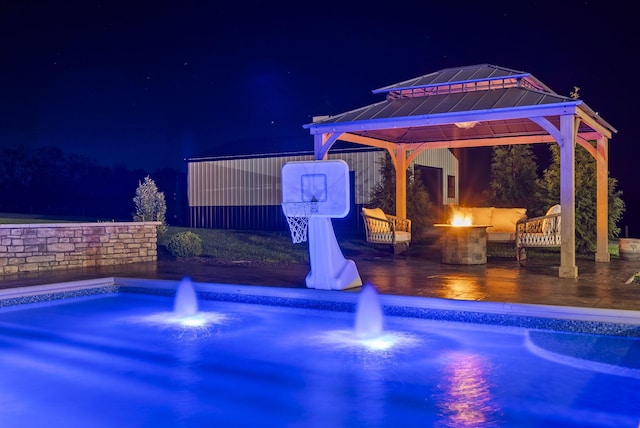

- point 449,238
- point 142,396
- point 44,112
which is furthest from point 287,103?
point 142,396

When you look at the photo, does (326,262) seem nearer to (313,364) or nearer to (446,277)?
(446,277)

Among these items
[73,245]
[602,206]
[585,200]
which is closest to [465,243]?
[602,206]

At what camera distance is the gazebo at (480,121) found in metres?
8.18

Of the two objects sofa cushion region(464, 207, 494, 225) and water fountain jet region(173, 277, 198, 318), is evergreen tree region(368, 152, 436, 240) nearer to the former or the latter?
sofa cushion region(464, 207, 494, 225)

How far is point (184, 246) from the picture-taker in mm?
12469

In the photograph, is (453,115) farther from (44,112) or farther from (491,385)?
(44,112)

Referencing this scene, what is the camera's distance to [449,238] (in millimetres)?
10336

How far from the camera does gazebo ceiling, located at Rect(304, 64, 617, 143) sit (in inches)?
333

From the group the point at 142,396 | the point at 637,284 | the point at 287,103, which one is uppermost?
the point at 287,103

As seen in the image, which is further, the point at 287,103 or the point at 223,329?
the point at 287,103

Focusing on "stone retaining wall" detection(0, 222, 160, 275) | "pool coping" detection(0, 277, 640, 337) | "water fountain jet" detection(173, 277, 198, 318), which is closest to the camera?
"pool coping" detection(0, 277, 640, 337)

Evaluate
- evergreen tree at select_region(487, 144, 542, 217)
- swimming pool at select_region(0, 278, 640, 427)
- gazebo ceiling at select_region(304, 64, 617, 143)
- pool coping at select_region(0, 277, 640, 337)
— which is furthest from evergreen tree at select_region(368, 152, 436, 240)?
swimming pool at select_region(0, 278, 640, 427)

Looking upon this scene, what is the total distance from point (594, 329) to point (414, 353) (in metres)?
1.77

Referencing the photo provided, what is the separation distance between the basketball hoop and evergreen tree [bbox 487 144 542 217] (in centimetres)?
913
